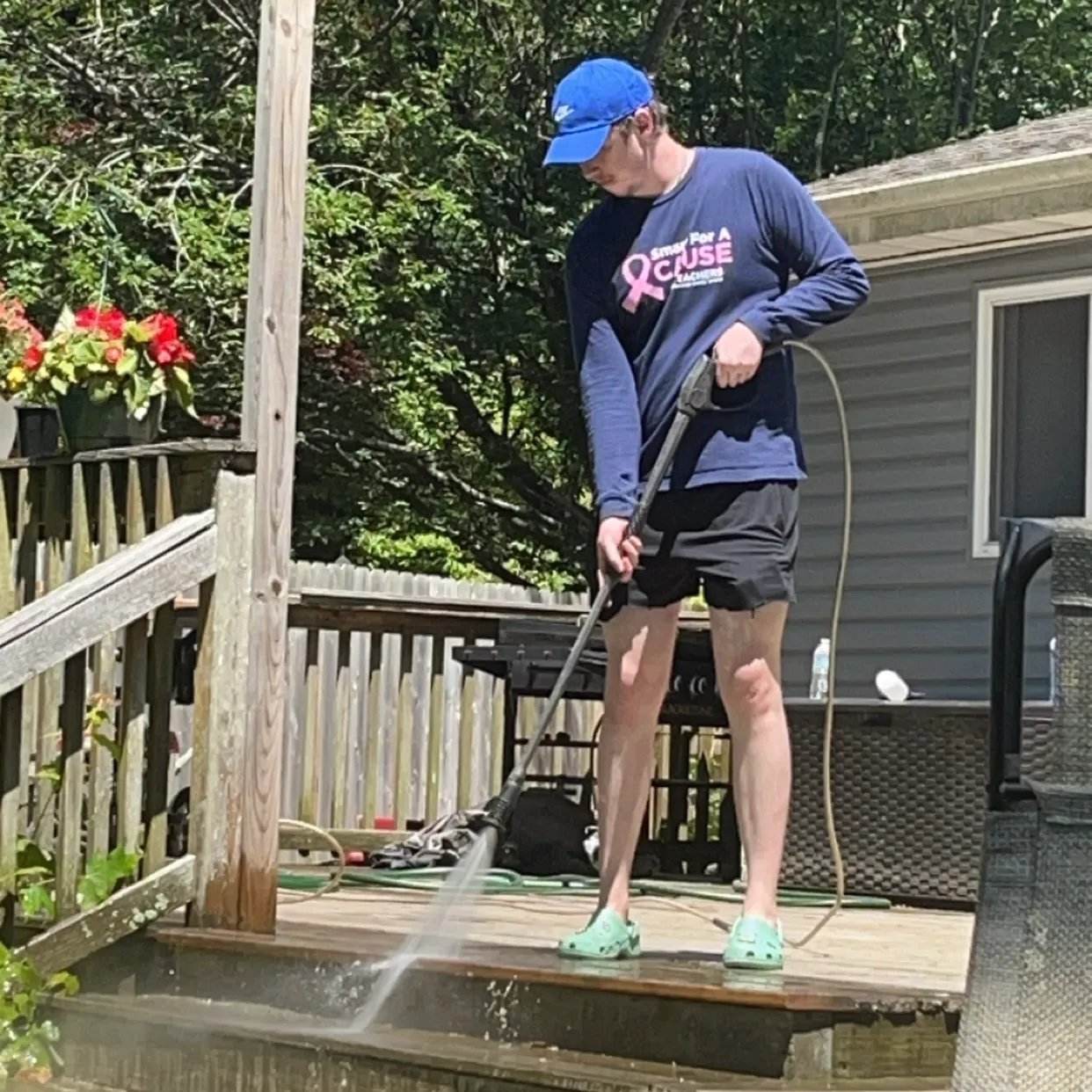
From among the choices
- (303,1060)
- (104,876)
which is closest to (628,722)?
(303,1060)

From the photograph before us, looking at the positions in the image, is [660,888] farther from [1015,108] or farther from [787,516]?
[1015,108]

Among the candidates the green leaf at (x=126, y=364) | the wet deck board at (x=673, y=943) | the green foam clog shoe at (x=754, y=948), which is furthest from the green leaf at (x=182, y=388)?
the green foam clog shoe at (x=754, y=948)

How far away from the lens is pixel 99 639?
14.6 feet

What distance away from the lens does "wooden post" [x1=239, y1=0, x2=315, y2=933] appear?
450 cm

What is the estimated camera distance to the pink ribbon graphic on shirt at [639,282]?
3773 mm

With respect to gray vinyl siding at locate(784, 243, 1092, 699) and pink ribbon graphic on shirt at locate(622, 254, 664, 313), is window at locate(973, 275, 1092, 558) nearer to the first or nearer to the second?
gray vinyl siding at locate(784, 243, 1092, 699)

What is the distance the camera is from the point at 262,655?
4.58 metres

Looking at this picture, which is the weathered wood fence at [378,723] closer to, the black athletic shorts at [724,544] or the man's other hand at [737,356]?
the black athletic shorts at [724,544]

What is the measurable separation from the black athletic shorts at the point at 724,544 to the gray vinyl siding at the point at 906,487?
4371 millimetres

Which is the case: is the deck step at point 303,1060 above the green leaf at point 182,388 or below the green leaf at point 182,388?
below

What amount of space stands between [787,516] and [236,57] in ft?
40.1

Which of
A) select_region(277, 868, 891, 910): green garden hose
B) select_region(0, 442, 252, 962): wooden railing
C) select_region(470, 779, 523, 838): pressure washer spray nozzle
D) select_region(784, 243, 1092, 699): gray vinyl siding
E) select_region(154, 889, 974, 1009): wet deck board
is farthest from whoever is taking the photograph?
select_region(784, 243, 1092, 699): gray vinyl siding

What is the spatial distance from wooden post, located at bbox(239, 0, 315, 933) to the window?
12.7 ft

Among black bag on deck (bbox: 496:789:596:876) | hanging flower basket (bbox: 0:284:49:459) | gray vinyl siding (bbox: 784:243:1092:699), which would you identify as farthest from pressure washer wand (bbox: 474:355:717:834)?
gray vinyl siding (bbox: 784:243:1092:699)
